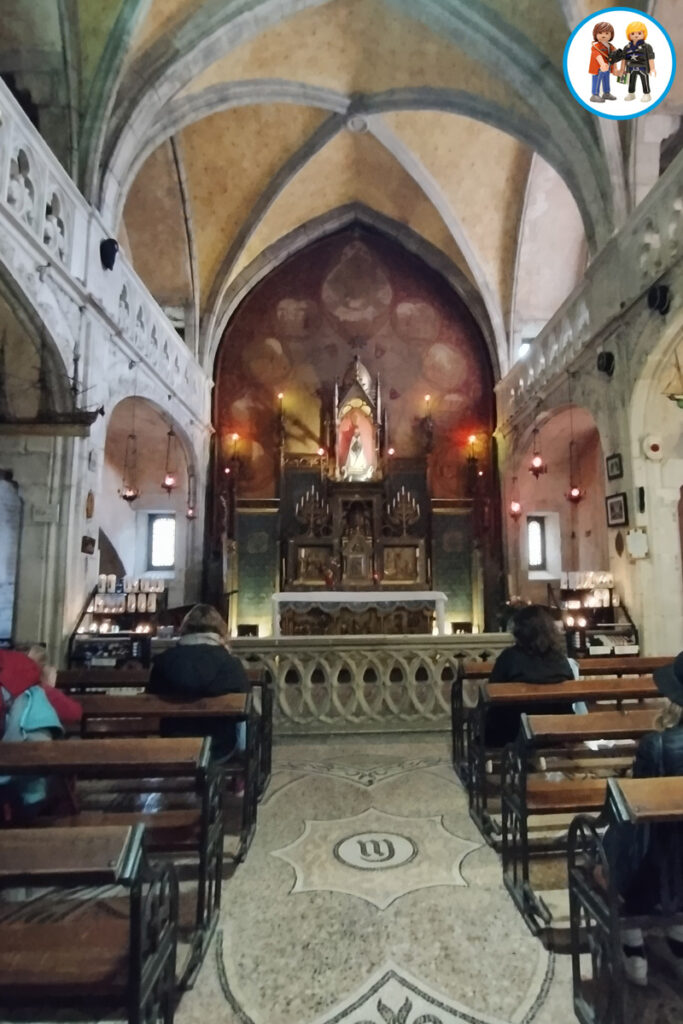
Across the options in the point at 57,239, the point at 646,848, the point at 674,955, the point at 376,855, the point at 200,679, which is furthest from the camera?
the point at 57,239

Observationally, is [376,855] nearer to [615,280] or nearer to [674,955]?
[674,955]

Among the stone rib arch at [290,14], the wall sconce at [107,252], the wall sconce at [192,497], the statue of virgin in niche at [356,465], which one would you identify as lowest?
the wall sconce at [192,497]

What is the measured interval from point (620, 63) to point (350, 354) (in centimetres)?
917

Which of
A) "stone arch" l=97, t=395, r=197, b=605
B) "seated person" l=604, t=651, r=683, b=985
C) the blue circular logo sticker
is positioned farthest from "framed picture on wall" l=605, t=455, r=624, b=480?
"stone arch" l=97, t=395, r=197, b=605

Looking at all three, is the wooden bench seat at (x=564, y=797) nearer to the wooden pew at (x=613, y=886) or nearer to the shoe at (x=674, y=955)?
the shoe at (x=674, y=955)

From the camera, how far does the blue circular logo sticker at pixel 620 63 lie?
6.11 m

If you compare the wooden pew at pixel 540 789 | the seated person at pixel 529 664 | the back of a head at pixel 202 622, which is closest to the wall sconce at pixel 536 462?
the seated person at pixel 529 664

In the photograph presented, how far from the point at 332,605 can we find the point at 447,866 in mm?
7462

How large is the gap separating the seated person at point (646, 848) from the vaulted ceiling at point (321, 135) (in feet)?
27.0

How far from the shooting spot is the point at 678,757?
8.39 ft

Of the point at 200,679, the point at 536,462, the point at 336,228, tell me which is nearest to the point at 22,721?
the point at 200,679

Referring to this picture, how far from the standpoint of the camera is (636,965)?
8.31 ft

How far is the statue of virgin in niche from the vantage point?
46.1 feet

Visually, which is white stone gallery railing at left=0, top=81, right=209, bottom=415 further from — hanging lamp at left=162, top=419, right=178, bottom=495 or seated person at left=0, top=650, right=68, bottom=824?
seated person at left=0, top=650, right=68, bottom=824
